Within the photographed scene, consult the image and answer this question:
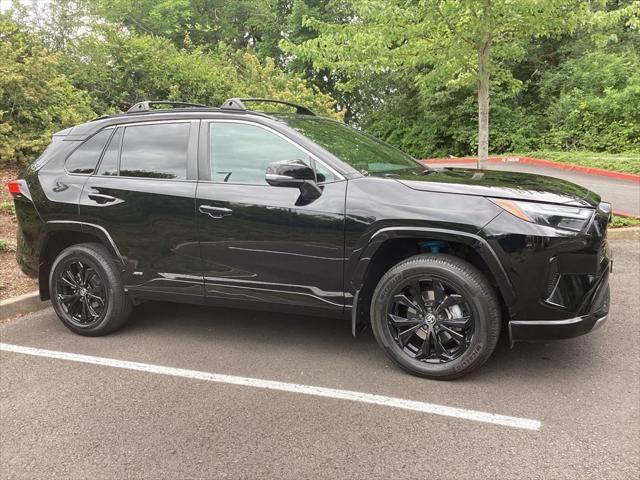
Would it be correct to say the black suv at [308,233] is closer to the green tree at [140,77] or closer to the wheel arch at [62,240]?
the wheel arch at [62,240]

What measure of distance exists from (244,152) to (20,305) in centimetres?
286

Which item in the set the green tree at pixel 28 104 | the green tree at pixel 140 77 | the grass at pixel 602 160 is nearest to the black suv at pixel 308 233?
the green tree at pixel 28 104

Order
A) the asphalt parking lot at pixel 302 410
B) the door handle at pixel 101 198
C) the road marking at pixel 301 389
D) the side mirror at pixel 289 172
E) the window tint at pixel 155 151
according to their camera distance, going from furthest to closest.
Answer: the door handle at pixel 101 198 < the window tint at pixel 155 151 < the side mirror at pixel 289 172 < the road marking at pixel 301 389 < the asphalt parking lot at pixel 302 410

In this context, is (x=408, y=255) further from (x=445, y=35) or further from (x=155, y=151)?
(x=445, y=35)

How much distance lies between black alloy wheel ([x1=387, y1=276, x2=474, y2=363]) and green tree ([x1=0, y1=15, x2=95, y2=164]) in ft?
24.1

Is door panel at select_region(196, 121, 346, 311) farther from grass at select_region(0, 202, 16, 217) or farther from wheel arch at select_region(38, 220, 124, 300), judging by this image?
grass at select_region(0, 202, 16, 217)

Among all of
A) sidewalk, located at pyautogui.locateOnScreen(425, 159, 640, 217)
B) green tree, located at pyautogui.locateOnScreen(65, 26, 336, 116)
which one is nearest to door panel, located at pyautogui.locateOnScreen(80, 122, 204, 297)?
sidewalk, located at pyautogui.locateOnScreen(425, 159, 640, 217)

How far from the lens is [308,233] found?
3520mm

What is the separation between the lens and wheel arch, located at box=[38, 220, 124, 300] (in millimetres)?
4191

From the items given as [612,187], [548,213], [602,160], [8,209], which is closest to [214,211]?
[548,213]

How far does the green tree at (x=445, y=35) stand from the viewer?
6.79 meters

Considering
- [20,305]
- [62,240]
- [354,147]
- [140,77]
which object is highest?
[140,77]

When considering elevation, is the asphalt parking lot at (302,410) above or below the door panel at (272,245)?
below

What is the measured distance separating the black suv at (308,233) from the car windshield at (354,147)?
2 cm
